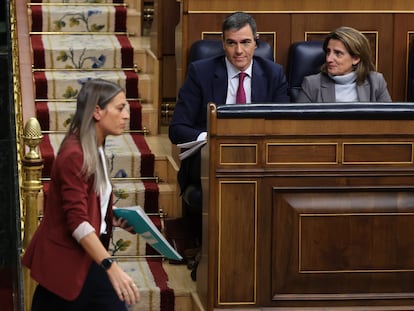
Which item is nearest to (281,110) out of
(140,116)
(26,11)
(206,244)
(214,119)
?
(214,119)

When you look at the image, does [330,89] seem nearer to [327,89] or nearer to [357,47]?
[327,89]

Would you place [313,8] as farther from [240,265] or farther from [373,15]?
[240,265]

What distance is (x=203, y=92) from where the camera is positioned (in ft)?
17.5

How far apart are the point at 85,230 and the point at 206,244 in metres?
1.25

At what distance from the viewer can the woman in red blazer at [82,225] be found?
11.7ft

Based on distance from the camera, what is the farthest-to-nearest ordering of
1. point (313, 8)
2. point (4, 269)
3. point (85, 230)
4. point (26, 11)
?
point (26, 11) < point (313, 8) < point (4, 269) < point (85, 230)

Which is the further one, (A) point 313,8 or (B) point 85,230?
(A) point 313,8

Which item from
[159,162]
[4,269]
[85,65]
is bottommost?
[4,269]

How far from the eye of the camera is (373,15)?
608 centimetres

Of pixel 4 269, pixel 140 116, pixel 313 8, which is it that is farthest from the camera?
pixel 140 116

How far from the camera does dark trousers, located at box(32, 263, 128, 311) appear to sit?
145 inches

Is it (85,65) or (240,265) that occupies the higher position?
(85,65)

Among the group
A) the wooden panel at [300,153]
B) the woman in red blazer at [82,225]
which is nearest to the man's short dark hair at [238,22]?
the wooden panel at [300,153]

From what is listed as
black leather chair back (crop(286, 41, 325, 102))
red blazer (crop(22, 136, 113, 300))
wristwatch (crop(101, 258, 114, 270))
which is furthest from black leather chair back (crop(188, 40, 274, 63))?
wristwatch (crop(101, 258, 114, 270))
